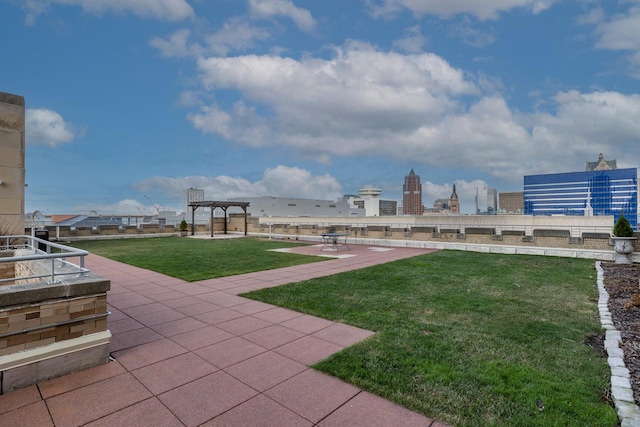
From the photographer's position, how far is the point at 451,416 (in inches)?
116

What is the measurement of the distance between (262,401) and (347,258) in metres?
10.6

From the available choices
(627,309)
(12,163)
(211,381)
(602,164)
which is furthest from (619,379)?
(602,164)

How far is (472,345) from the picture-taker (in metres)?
4.52

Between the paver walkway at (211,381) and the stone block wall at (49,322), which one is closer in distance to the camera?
the paver walkway at (211,381)

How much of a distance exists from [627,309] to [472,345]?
3938 millimetres

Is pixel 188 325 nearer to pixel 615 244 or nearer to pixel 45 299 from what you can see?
pixel 45 299

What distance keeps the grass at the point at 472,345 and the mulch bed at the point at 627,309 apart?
10.3 inches

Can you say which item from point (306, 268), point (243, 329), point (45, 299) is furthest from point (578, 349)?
point (306, 268)

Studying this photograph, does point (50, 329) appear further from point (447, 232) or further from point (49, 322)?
point (447, 232)

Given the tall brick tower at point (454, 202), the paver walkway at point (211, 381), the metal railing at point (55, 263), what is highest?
the tall brick tower at point (454, 202)

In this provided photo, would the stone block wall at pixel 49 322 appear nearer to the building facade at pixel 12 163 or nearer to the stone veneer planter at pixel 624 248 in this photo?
the building facade at pixel 12 163

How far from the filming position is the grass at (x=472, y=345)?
10.2 feet

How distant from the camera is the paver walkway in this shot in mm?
2947

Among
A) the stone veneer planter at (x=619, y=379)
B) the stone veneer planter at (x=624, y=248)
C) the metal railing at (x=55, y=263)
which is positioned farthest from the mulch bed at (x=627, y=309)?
the metal railing at (x=55, y=263)
